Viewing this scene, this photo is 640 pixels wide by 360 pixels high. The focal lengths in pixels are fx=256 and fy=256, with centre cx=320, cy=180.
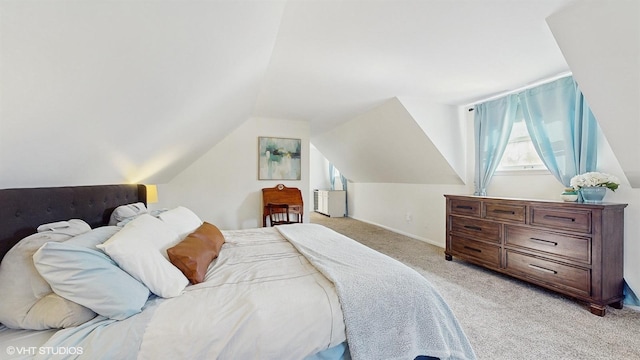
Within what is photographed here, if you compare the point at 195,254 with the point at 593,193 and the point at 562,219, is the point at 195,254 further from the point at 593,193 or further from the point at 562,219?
the point at 593,193

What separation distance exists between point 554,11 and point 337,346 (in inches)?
97.4

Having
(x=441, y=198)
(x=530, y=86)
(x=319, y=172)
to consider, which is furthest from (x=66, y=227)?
(x=319, y=172)

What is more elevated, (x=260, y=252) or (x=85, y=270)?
(x=85, y=270)

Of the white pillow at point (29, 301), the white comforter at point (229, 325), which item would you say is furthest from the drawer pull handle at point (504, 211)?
the white pillow at point (29, 301)

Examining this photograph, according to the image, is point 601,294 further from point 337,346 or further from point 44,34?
point 44,34

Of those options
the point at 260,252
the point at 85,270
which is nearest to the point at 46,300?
the point at 85,270

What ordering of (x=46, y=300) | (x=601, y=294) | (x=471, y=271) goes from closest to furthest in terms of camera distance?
(x=46, y=300), (x=601, y=294), (x=471, y=271)

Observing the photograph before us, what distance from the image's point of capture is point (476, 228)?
3.16 meters

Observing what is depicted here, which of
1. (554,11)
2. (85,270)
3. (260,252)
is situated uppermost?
(554,11)

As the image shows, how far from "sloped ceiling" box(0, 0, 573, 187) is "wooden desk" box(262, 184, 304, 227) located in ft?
4.74

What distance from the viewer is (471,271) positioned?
308cm

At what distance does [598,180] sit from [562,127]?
2.34 feet

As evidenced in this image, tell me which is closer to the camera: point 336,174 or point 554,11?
point 554,11

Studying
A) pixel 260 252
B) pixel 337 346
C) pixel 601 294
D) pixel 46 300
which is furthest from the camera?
pixel 601 294
